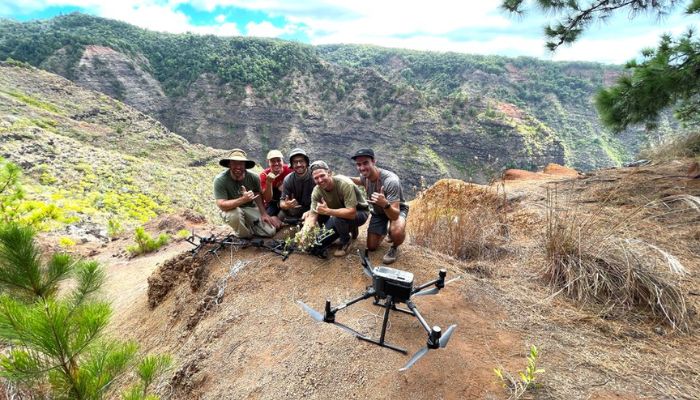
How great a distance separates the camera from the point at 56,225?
11844mm

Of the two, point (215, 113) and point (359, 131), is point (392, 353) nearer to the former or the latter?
point (359, 131)

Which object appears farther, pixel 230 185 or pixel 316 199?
pixel 230 185

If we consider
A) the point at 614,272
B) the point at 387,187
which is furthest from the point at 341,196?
the point at 614,272

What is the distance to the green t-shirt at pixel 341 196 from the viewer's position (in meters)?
4.07

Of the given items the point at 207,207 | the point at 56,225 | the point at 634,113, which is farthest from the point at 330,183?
the point at 207,207

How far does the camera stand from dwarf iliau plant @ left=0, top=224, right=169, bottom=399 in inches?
64.7

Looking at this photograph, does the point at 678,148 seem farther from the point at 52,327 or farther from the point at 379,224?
the point at 52,327

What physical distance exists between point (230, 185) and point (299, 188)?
84 cm

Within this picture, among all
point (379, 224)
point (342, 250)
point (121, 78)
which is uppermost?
point (121, 78)

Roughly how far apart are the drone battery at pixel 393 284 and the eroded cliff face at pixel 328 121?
5880 cm

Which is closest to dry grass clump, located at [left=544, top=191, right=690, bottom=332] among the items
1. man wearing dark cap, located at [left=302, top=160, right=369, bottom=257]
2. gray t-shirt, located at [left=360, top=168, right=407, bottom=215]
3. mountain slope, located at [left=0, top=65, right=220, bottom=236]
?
gray t-shirt, located at [left=360, top=168, right=407, bottom=215]

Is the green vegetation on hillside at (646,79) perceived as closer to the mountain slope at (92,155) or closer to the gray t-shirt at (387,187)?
the gray t-shirt at (387,187)

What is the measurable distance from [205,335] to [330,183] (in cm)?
194

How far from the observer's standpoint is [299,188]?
4.87 metres
